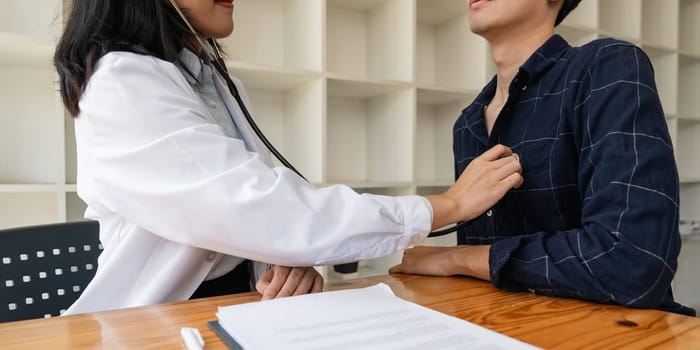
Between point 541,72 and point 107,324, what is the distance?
86 centimetres

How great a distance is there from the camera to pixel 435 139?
2172 mm

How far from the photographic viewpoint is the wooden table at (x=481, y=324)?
437mm

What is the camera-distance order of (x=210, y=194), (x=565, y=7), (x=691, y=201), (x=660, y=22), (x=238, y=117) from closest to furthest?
1. (x=210, y=194)
2. (x=238, y=117)
3. (x=565, y=7)
4. (x=660, y=22)
5. (x=691, y=201)

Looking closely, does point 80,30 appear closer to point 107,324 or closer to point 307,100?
point 107,324

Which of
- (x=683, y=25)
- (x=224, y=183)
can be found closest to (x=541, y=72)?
(x=224, y=183)

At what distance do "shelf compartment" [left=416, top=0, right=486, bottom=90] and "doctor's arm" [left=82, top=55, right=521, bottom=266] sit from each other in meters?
1.27

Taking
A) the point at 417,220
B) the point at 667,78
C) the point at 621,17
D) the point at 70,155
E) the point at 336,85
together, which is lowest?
the point at 417,220

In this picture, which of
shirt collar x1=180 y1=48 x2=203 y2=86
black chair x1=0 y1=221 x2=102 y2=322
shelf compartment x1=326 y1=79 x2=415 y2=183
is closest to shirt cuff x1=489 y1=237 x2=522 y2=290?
shirt collar x1=180 y1=48 x2=203 y2=86

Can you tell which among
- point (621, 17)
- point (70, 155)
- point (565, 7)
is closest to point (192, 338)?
point (565, 7)

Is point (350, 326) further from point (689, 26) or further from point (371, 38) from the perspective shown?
point (689, 26)


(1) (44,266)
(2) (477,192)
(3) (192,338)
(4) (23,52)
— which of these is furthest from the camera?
(4) (23,52)

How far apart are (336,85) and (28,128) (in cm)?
102

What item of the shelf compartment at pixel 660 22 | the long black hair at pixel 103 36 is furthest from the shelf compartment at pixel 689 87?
the long black hair at pixel 103 36

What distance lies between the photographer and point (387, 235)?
2.08 feet
